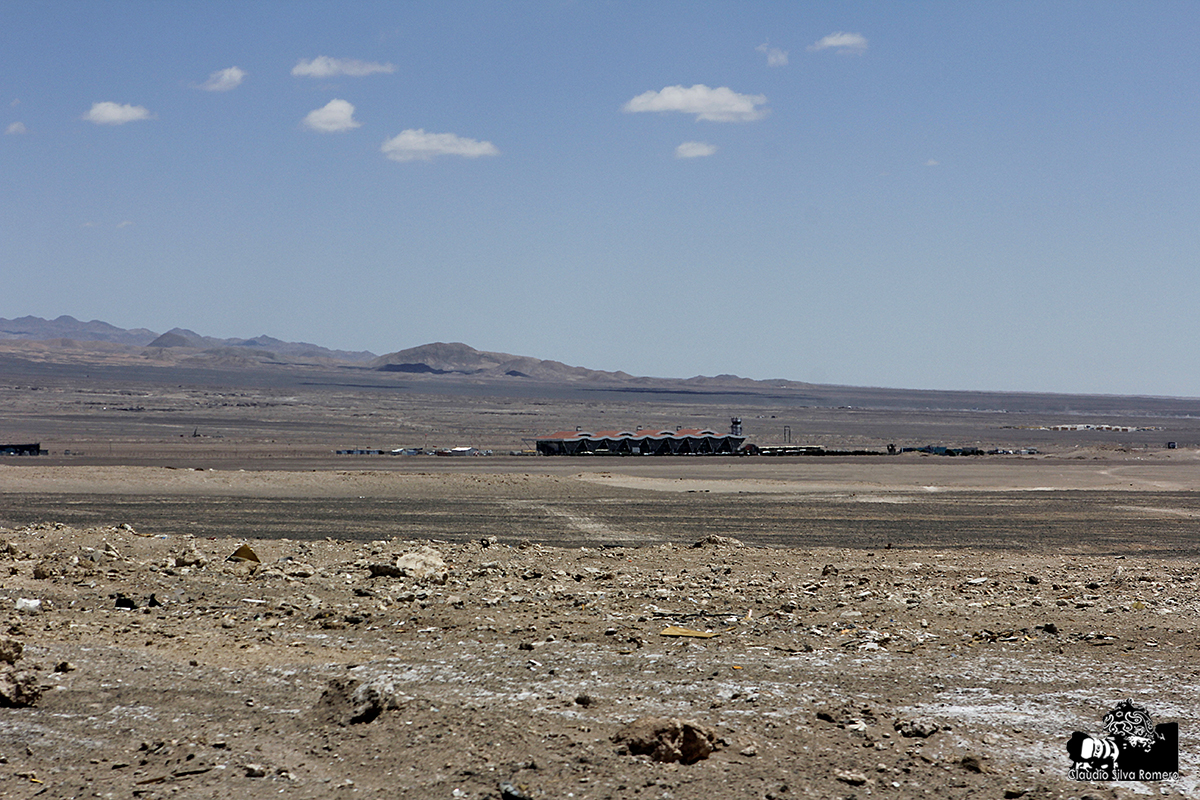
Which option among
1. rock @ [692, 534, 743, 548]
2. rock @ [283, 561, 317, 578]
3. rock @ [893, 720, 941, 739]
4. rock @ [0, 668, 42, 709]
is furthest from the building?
rock @ [893, 720, 941, 739]

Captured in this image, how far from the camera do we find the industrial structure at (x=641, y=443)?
6619cm

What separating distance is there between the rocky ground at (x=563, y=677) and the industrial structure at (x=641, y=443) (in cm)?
4779

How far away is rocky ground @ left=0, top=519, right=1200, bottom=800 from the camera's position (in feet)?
25.3

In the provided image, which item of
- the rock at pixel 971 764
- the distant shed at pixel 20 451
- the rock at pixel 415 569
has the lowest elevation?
the distant shed at pixel 20 451

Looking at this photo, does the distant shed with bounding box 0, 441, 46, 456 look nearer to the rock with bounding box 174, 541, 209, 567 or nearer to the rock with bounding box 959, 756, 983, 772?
the rock with bounding box 174, 541, 209, 567

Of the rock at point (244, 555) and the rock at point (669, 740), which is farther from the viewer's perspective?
the rock at point (244, 555)

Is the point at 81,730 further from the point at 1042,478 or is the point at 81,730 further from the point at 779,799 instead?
the point at 1042,478

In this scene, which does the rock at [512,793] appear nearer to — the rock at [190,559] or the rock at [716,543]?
the rock at [190,559]

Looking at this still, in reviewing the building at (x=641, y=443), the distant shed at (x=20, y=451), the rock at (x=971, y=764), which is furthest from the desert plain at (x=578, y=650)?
the building at (x=641, y=443)

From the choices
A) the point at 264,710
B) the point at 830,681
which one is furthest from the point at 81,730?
the point at 830,681

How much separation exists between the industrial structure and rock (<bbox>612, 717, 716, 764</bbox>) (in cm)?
5711

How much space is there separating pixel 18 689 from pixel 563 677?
208 inches

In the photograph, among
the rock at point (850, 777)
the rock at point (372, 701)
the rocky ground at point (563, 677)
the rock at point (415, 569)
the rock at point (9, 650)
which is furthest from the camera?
the rock at point (415, 569)

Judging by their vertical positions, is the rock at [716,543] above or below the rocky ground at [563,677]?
below
